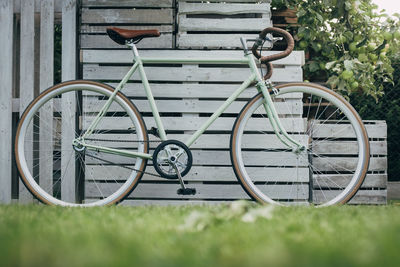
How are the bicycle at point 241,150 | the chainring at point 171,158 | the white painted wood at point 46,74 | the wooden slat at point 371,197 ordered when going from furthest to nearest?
the wooden slat at point 371,197
the white painted wood at point 46,74
the bicycle at point 241,150
the chainring at point 171,158

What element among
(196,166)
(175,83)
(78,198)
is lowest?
(78,198)

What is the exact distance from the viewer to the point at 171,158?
2762mm

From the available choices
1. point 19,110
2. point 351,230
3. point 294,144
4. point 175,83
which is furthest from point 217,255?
point 19,110

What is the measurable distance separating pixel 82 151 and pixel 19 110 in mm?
926

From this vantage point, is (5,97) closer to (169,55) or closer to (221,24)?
(169,55)

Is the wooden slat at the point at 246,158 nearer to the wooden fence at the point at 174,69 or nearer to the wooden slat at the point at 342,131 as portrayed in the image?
the wooden fence at the point at 174,69

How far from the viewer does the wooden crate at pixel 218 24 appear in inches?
136

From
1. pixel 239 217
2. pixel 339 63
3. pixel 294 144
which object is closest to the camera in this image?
pixel 239 217

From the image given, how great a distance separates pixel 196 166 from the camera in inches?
132

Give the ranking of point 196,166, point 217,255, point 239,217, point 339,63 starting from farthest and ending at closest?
point 339,63 < point 196,166 < point 239,217 < point 217,255

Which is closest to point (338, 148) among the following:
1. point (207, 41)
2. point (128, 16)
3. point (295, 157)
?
point (295, 157)

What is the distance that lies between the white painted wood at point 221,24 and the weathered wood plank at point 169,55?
18 cm

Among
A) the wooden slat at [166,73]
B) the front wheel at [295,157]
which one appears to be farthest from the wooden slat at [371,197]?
the wooden slat at [166,73]

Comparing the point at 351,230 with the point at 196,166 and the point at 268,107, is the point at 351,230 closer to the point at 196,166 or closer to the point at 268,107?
the point at 268,107
